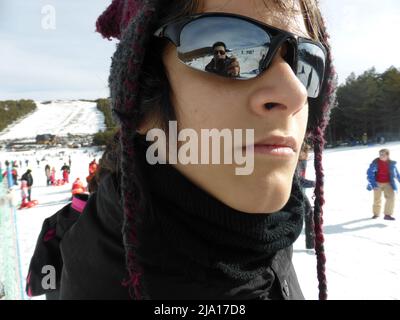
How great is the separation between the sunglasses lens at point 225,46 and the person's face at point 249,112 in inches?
0.9

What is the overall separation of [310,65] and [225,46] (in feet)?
0.88

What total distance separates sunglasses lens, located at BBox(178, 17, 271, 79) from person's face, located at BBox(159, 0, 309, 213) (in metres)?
0.02

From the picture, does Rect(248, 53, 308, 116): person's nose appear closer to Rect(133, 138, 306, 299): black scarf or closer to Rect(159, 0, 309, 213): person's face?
Rect(159, 0, 309, 213): person's face

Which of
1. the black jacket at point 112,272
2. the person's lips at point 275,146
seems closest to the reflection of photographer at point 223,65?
the person's lips at point 275,146

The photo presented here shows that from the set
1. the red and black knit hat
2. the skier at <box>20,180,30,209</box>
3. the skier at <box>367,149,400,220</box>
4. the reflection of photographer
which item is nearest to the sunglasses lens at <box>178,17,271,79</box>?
the reflection of photographer

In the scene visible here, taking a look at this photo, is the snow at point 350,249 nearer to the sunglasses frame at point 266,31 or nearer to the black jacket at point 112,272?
the black jacket at point 112,272

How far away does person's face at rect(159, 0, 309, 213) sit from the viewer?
0.80 m

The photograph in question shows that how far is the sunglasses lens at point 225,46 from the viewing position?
814 millimetres

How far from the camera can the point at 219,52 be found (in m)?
0.83

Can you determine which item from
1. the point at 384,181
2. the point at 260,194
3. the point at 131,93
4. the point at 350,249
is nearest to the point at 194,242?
the point at 260,194

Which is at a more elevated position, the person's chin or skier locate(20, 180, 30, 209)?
the person's chin

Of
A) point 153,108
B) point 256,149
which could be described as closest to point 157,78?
point 153,108
